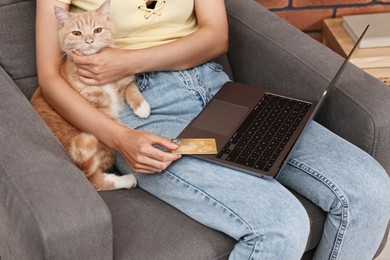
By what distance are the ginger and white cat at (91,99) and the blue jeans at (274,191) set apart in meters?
0.03

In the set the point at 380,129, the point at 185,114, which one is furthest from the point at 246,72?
the point at 380,129

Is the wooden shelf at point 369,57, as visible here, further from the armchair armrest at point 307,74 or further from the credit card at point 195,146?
the credit card at point 195,146

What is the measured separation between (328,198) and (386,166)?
22 cm

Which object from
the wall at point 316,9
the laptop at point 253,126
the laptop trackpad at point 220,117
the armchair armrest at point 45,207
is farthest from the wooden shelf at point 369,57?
the armchair armrest at point 45,207

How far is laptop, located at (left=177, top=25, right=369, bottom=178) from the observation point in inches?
50.1

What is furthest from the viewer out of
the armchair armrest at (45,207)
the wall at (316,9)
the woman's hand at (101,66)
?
the wall at (316,9)

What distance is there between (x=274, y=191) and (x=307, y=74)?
0.41 meters

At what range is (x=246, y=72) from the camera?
171 cm

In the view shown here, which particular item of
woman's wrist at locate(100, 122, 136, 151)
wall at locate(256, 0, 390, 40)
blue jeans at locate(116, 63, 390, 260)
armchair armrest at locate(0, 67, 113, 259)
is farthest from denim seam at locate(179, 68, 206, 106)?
wall at locate(256, 0, 390, 40)

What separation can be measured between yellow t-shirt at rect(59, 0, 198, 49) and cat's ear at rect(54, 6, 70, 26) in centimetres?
5

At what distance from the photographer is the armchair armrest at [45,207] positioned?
3.37ft

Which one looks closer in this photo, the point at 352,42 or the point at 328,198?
the point at 328,198

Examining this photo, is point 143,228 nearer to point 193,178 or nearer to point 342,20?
point 193,178

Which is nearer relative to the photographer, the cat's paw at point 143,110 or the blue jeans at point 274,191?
the blue jeans at point 274,191
